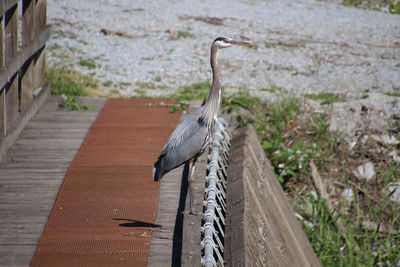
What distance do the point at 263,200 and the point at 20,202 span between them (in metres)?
2.39

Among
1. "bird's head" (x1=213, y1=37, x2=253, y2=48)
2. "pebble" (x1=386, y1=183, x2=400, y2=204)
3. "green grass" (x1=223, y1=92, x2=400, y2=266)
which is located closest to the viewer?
"bird's head" (x1=213, y1=37, x2=253, y2=48)

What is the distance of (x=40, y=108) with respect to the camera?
7.57 m

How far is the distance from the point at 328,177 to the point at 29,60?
4480mm

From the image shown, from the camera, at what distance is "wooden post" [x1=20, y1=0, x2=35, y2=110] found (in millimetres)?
6684

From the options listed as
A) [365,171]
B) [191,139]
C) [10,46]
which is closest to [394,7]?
[365,171]

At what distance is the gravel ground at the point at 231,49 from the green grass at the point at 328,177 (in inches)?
51.7

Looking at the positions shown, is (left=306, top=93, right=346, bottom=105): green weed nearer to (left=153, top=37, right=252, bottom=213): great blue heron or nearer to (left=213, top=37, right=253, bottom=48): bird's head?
(left=213, top=37, right=253, bottom=48): bird's head

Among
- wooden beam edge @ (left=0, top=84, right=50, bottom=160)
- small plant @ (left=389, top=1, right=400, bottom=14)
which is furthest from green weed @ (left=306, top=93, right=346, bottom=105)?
small plant @ (left=389, top=1, right=400, bottom=14)

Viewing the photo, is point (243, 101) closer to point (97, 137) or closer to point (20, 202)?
point (97, 137)

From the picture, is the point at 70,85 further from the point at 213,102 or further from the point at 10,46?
the point at 213,102

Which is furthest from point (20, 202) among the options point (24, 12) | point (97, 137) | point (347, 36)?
point (347, 36)

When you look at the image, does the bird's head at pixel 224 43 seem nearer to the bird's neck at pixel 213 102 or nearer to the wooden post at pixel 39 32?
the bird's neck at pixel 213 102

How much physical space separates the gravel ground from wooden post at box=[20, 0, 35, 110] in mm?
2659

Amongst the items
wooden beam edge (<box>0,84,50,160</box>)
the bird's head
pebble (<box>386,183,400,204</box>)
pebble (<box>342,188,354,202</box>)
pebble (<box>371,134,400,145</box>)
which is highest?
the bird's head
